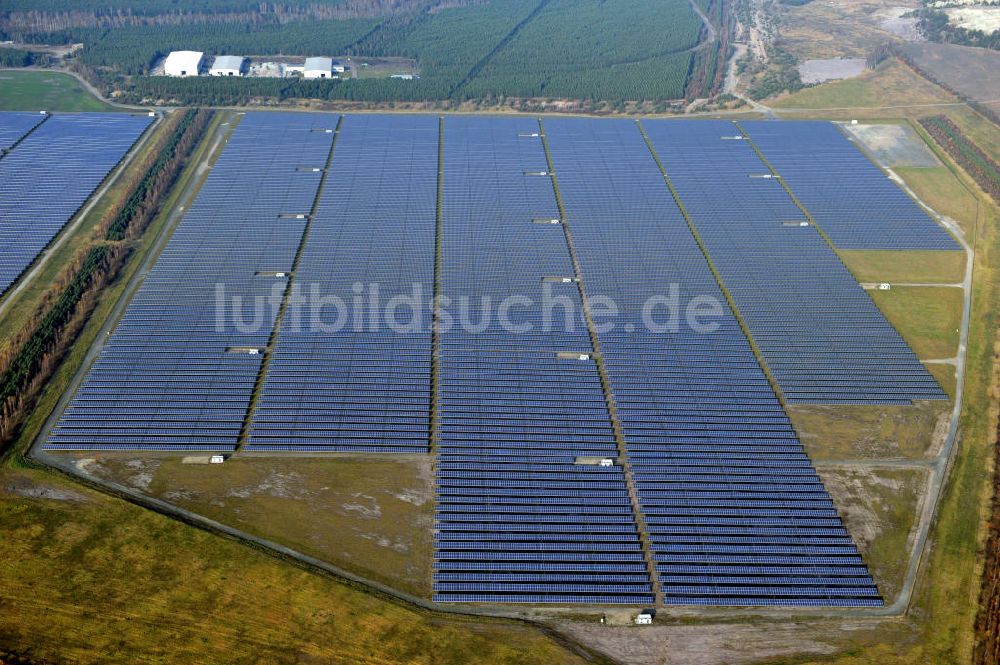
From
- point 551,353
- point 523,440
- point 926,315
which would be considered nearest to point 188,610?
point 523,440

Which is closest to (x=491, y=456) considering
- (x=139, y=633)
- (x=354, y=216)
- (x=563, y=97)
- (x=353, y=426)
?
(x=353, y=426)

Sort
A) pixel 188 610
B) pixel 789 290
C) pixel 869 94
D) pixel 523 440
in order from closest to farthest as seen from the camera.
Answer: pixel 188 610
pixel 523 440
pixel 789 290
pixel 869 94

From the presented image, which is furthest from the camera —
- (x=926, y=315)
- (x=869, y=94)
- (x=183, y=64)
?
(x=183, y=64)

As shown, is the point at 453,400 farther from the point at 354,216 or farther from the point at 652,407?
the point at 354,216

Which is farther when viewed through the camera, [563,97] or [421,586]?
[563,97]

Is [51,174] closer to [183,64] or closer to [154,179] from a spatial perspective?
[154,179]

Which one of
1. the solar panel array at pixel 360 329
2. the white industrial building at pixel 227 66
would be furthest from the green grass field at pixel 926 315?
the white industrial building at pixel 227 66
